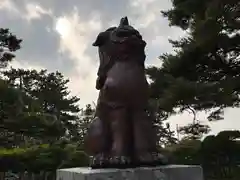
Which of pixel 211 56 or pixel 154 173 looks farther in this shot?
pixel 211 56

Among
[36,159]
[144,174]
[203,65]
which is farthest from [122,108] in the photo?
[36,159]

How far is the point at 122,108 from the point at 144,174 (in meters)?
0.58

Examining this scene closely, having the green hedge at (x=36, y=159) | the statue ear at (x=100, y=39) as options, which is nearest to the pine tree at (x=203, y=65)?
the green hedge at (x=36, y=159)

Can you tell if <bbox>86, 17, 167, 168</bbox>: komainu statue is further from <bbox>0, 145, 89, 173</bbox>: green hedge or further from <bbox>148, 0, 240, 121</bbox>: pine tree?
<bbox>0, 145, 89, 173</bbox>: green hedge

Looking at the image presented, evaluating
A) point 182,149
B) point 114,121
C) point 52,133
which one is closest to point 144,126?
point 114,121

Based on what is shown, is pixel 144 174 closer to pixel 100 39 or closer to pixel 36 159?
pixel 100 39

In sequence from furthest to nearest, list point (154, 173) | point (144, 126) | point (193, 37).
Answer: point (193, 37)
point (144, 126)
point (154, 173)

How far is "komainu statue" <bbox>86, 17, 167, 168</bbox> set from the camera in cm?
301

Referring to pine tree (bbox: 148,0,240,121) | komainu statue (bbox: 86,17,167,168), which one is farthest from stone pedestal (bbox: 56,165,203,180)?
pine tree (bbox: 148,0,240,121)

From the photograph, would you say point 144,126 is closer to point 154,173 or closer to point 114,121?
point 114,121

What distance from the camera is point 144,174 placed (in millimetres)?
2789

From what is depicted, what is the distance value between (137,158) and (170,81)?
4736 millimetres

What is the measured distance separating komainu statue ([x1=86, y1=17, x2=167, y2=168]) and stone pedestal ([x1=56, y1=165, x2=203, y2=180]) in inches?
4.9

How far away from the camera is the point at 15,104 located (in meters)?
10.2
